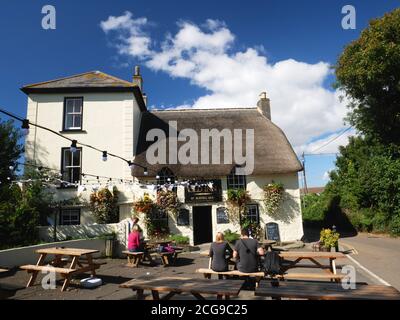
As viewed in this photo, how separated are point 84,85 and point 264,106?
12.0m

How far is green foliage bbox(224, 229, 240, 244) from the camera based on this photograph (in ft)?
51.2

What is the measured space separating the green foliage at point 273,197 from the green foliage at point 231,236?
2.41 m

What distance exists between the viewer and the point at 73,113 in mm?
17078

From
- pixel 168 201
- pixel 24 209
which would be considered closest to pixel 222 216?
pixel 168 201

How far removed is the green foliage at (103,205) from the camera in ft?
51.2

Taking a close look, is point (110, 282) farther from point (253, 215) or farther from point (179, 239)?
point (253, 215)

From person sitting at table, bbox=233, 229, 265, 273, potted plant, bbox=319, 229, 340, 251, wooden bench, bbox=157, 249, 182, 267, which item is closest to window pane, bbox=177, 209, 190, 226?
wooden bench, bbox=157, 249, 182, 267

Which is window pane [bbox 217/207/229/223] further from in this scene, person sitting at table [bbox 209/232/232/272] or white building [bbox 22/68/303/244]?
person sitting at table [bbox 209/232/232/272]

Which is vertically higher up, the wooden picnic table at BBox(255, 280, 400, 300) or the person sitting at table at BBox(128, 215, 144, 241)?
the person sitting at table at BBox(128, 215, 144, 241)

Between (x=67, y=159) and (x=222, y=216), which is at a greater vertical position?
(x=67, y=159)

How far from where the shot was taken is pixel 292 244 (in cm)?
1605

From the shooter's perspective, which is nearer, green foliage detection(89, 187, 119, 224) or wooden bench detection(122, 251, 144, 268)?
wooden bench detection(122, 251, 144, 268)

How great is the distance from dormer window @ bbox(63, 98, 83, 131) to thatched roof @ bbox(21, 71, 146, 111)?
0.60 metres
